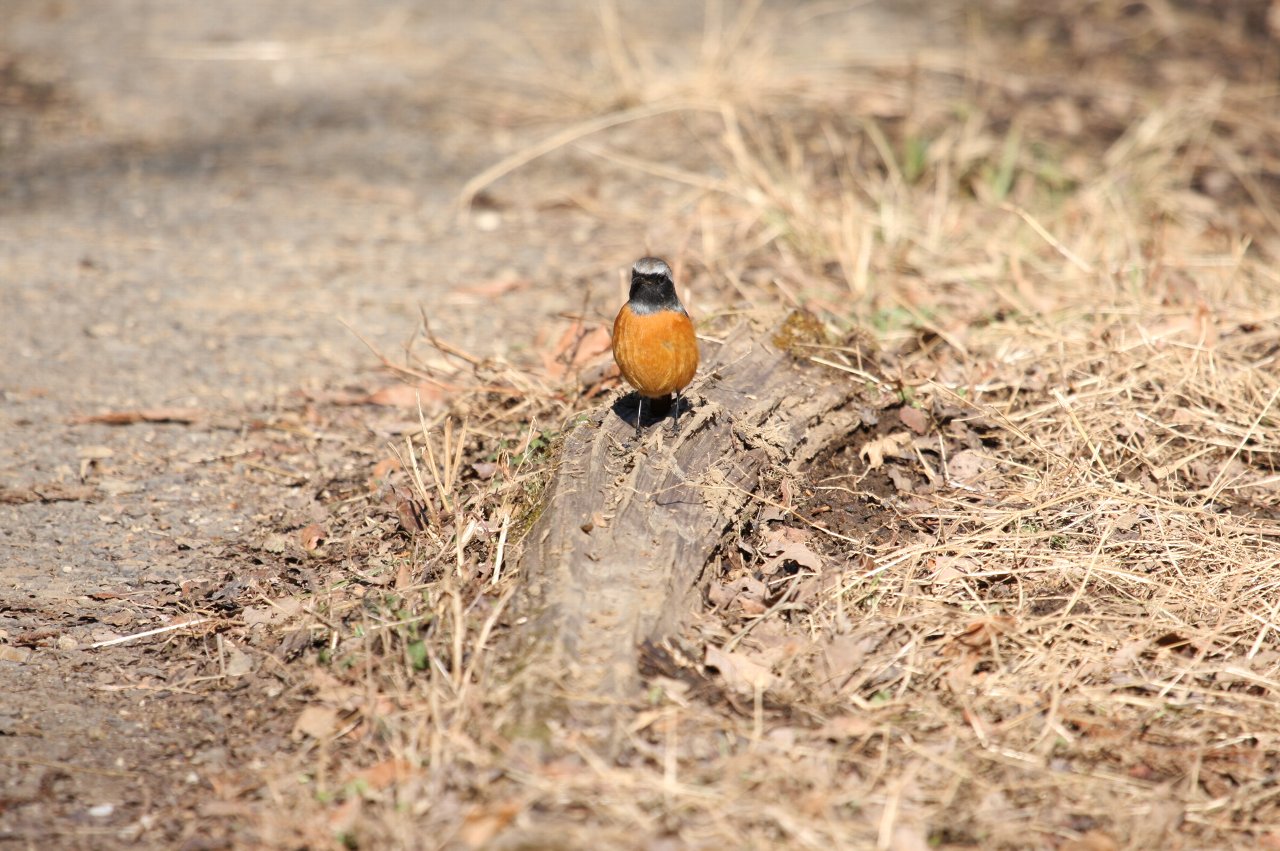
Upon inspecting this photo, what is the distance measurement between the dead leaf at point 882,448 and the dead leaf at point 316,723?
1795 mm

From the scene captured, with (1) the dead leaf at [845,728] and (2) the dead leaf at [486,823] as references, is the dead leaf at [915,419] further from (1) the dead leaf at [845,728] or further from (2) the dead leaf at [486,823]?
(2) the dead leaf at [486,823]

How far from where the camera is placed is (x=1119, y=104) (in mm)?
6789

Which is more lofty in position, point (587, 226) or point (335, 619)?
point (587, 226)

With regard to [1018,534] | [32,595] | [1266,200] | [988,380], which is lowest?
[32,595]

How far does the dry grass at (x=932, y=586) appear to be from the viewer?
7.44 feet

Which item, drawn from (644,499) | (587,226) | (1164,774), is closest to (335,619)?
(644,499)

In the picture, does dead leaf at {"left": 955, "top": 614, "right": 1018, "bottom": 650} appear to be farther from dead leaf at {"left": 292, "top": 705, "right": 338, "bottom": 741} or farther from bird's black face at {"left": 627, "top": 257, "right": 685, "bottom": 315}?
dead leaf at {"left": 292, "top": 705, "right": 338, "bottom": 741}

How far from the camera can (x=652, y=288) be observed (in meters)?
2.88

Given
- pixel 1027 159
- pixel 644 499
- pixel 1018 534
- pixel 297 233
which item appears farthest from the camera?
pixel 1027 159

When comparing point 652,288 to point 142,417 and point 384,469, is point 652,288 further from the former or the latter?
point 142,417

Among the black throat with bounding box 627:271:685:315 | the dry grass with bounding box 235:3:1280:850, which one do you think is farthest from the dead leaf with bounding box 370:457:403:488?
the black throat with bounding box 627:271:685:315

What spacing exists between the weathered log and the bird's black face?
0.35 m

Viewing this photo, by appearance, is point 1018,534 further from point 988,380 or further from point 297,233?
point 297,233

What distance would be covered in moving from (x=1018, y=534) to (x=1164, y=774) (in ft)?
2.62
